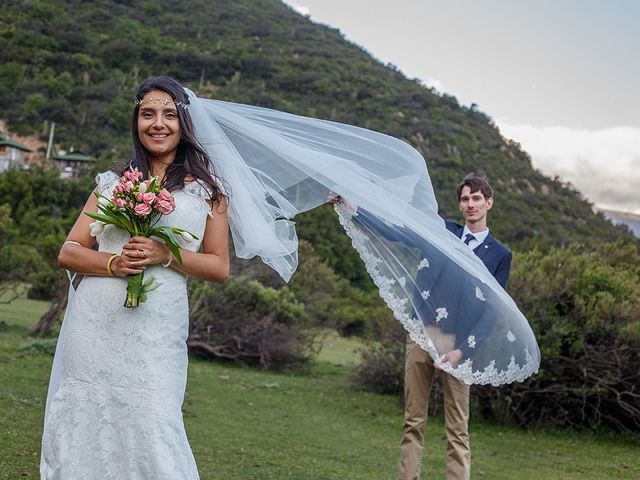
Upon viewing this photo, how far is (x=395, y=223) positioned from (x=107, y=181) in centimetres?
198

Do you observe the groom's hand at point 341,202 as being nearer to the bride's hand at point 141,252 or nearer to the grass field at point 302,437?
the bride's hand at point 141,252

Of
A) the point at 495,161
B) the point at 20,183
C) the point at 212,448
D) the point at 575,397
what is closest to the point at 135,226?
the point at 212,448

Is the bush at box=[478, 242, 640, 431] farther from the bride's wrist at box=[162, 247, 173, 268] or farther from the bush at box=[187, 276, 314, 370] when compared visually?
the bride's wrist at box=[162, 247, 173, 268]

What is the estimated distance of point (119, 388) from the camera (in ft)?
11.0

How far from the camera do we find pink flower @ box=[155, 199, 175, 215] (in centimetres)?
335

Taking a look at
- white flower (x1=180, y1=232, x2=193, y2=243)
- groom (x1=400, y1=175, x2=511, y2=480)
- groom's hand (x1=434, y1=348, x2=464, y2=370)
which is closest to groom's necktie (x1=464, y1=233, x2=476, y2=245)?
groom (x1=400, y1=175, x2=511, y2=480)

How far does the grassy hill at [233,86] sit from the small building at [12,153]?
327cm

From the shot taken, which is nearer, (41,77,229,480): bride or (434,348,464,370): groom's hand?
(41,77,229,480): bride

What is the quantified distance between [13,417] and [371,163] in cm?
423

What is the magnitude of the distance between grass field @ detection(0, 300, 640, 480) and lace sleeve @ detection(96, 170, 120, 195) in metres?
2.47

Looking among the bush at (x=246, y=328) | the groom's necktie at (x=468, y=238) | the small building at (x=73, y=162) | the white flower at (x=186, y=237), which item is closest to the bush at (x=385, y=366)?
the bush at (x=246, y=328)

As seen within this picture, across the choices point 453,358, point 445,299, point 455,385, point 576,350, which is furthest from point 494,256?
point 576,350

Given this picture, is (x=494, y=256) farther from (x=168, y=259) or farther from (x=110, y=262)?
(x=110, y=262)

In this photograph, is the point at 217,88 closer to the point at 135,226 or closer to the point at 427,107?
the point at 427,107
